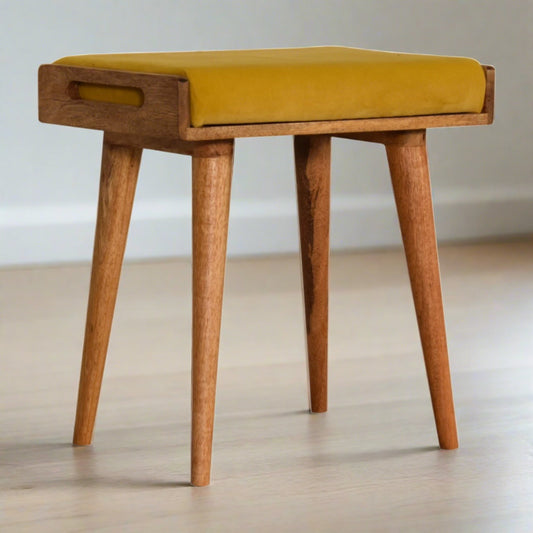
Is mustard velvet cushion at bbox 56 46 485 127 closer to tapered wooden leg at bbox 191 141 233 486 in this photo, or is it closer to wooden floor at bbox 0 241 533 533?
tapered wooden leg at bbox 191 141 233 486

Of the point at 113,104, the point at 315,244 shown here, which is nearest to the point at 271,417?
the point at 315,244

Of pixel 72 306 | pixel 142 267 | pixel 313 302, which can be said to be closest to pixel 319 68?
pixel 313 302

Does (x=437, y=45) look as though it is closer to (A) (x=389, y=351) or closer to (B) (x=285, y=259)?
(B) (x=285, y=259)

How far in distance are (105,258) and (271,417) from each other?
0.31 metres

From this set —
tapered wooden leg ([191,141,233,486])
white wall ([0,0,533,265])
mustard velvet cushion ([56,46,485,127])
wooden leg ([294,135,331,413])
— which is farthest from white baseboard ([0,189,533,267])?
tapered wooden leg ([191,141,233,486])

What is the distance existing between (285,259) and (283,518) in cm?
145

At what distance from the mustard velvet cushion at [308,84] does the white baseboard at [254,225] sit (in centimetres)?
122

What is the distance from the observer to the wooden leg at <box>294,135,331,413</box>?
132 cm

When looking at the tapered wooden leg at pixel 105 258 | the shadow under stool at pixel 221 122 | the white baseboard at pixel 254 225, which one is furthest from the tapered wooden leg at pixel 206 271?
the white baseboard at pixel 254 225

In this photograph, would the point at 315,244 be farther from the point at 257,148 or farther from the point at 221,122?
the point at 257,148

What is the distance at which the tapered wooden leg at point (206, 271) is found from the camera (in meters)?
1.07

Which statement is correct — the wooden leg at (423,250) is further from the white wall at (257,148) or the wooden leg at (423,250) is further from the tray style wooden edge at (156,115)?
the white wall at (257,148)

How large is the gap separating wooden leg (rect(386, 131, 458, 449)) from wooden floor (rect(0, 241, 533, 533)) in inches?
3.1

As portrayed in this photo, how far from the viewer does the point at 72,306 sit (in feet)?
6.57
